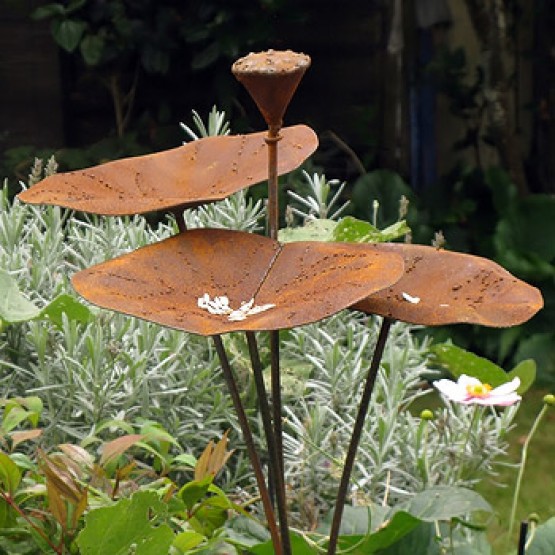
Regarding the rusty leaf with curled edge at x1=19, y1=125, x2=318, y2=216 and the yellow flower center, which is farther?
the yellow flower center

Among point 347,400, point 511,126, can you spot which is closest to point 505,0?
point 511,126

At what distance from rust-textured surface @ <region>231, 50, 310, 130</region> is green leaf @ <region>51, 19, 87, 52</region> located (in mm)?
4076

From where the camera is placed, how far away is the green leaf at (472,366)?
7.07ft

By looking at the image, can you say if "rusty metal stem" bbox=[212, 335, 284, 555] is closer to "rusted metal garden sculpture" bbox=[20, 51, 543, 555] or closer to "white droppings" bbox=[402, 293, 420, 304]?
"rusted metal garden sculpture" bbox=[20, 51, 543, 555]

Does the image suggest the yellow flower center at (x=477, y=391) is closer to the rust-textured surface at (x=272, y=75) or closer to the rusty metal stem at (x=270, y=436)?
the rusty metal stem at (x=270, y=436)

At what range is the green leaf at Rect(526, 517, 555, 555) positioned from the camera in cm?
194

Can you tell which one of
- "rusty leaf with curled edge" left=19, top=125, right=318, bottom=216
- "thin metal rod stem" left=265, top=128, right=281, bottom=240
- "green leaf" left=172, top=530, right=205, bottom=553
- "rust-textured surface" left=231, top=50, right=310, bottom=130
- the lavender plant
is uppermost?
"rust-textured surface" left=231, top=50, right=310, bottom=130

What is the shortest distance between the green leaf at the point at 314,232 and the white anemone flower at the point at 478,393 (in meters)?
0.50

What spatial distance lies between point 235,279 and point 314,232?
87 cm

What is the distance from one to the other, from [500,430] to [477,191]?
398 centimetres

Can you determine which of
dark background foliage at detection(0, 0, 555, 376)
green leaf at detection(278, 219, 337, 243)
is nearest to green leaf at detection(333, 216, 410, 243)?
green leaf at detection(278, 219, 337, 243)

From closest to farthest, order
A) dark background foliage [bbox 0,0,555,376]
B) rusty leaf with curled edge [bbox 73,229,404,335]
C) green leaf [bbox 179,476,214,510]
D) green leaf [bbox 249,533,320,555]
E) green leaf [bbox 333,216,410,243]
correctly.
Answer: rusty leaf with curled edge [bbox 73,229,404,335], green leaf [bbox 179,476,214,510], green leaf [bbox 249,533,320,555], green leaf [bbox 333,216,410,243], dark background foliage [bbox 0,0,555,376]

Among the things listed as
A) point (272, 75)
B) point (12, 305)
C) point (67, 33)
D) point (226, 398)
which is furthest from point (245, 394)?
point (67, 33)

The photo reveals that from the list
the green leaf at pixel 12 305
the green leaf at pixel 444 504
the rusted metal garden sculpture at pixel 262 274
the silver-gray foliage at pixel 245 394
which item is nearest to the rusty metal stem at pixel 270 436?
the rusted metal garden sculpture at pixel 262 274
